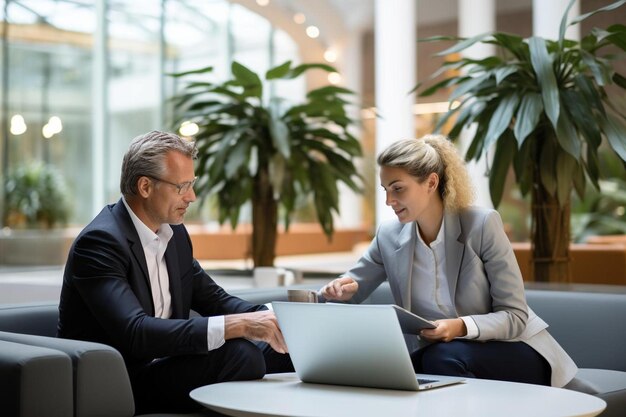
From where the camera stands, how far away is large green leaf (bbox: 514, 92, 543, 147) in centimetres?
409

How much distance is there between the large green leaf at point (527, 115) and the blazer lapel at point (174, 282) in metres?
1.88

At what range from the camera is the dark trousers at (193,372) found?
236 centimetres

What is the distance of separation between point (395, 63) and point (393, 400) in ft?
23.8

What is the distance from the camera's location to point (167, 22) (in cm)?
1288

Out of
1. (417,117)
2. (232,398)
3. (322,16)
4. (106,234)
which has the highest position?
(322,16)

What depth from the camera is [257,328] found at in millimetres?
2396

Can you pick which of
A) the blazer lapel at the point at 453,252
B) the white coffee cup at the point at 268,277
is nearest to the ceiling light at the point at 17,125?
the white coffee cup at the point at 268,277

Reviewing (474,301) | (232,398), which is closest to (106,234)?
(232,398)

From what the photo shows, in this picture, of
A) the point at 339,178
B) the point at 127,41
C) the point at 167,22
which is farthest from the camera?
the point at 167,22

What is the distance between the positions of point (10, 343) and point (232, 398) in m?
0.56

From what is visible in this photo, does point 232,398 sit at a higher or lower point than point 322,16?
lower

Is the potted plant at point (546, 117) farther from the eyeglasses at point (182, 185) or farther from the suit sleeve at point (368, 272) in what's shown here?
the eyeglasses at point (182, 185)

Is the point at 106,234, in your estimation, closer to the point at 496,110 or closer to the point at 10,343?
the point at 10,343

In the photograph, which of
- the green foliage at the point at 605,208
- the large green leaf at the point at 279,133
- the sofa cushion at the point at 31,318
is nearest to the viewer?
the sofa cushion at the point at 31,318
